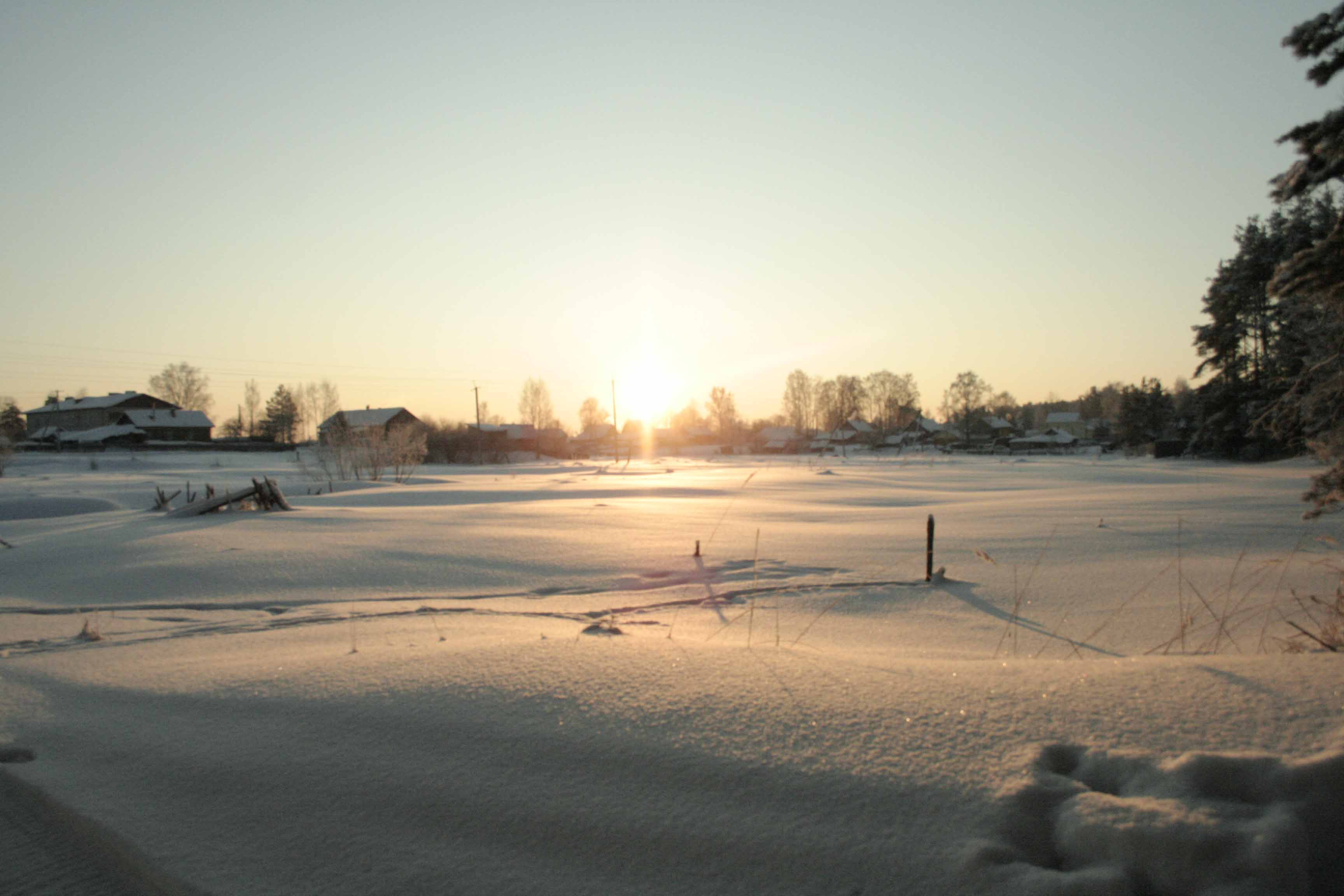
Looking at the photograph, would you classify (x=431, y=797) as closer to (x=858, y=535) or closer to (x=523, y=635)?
(x=523, y=635)

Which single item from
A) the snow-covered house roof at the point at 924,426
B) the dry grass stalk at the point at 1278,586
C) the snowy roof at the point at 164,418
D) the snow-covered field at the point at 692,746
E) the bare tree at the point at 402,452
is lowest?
the dry grass stalk at the point at 1278,586

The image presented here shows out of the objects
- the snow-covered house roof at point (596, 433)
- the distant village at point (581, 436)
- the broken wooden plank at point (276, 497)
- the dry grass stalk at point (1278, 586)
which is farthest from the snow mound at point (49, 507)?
the snow-covered house roof at point (596, 433)

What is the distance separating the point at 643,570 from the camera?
7.75m

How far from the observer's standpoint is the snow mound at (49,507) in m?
16.2

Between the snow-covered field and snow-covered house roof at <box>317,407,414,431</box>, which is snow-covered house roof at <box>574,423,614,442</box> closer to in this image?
snow-covered house roof at <box>317,407,414,431</box>

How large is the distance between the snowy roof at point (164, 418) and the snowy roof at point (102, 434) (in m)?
0.97

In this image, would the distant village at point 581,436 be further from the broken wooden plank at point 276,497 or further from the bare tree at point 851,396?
the broken wooden plank at point 276,497

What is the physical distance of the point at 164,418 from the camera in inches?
2398

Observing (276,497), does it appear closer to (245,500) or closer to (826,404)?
(245,500)

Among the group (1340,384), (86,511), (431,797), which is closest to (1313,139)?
(1340,384)

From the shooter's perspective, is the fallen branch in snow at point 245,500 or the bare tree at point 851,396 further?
the bare tree at point 851,396

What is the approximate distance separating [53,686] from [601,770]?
2634 millimetres

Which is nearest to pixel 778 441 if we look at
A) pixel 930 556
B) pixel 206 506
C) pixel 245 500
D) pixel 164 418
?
pixel 164 418

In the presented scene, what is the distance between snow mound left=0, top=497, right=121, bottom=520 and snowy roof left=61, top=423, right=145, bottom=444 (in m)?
49.0
